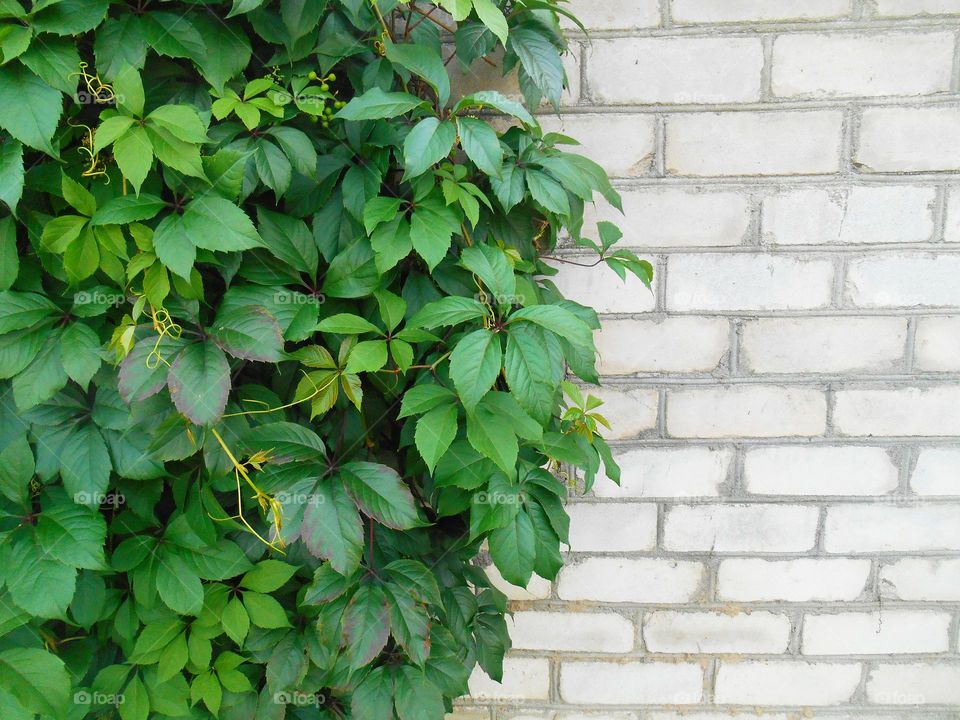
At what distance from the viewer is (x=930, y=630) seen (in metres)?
1.44

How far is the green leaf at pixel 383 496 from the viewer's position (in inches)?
37.6

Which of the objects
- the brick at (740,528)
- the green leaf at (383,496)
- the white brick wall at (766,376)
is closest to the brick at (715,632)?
the white brick wall at (766,376)

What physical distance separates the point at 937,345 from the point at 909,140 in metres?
0.36

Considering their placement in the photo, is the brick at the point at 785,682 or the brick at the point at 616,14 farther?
the brick at the point at 785,682

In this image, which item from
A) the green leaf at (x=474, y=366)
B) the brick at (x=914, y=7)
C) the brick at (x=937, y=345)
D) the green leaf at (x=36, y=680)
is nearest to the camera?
the green leaf at (x=474, y=366)

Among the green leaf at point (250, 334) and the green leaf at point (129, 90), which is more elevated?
the green leaf at point (129, 90)

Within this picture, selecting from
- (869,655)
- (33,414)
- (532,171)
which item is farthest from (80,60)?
(869,655)

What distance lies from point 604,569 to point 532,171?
79 centimetres

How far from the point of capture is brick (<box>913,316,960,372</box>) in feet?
4.32

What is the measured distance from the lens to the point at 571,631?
1467mm

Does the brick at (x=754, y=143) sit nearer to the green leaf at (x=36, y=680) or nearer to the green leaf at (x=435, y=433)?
the green leaf at (x=435, y=433)

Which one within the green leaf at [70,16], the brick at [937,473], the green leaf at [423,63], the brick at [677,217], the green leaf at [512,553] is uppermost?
the green leaf at [70,16]

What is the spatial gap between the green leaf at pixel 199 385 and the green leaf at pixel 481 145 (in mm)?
404

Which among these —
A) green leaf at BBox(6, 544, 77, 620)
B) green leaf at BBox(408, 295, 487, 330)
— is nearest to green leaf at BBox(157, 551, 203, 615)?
green leaf at BBox(6, 544, 77, 620)
